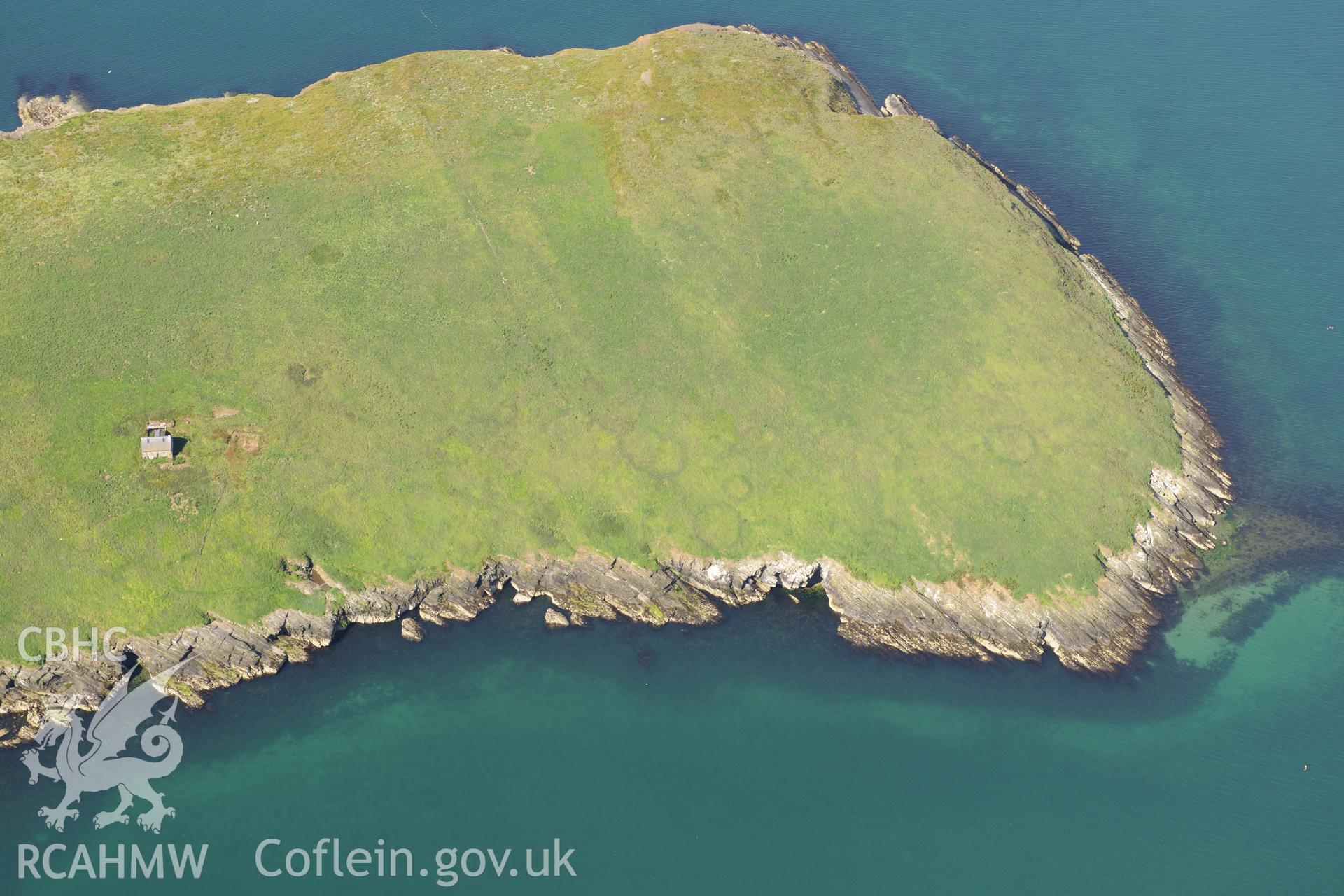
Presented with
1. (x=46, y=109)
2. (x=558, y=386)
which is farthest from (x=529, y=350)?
(x=46, y=109)

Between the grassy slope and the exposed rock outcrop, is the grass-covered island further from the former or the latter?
the exposed rock outcrop

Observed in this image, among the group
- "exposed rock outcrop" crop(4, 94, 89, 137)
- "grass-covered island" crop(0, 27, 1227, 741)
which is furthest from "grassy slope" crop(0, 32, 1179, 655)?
"exposed rock outcrop" crop(4, 94, 89, 137)

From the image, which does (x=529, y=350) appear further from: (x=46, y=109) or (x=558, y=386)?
(x=46, y=109)

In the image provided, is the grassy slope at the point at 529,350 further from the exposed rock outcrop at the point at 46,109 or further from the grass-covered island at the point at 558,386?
the exposed rock outcrop at the point at 46,109

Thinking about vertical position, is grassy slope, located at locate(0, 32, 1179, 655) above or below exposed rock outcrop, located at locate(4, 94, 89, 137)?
below

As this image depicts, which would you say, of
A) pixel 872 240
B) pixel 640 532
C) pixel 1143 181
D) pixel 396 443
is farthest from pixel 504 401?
pixel 1143 181

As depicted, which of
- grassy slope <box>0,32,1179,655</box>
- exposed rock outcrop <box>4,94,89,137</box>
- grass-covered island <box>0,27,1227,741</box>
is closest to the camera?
grass-covered island <box>0,27,1227,741</box>

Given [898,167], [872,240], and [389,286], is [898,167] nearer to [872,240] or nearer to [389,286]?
[872,240]

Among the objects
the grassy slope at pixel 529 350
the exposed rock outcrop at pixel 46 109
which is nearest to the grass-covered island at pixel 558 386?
the grassy slope at pixel 529 350
